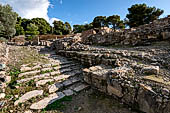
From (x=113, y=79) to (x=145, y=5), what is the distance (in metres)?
24.9

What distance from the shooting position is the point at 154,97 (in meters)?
1.73

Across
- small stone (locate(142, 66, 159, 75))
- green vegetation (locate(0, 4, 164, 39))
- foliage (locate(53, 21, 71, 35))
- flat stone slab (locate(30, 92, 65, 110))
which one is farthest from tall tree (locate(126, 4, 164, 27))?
flat stone slab (locate(30, 92, 65, 110))

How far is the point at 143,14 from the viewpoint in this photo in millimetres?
19594

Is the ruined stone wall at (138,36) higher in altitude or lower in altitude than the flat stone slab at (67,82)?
higher

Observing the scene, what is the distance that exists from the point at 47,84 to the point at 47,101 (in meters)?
0.75

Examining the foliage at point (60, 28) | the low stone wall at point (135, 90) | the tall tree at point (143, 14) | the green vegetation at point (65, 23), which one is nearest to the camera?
the low stone wall at point (135, 90)

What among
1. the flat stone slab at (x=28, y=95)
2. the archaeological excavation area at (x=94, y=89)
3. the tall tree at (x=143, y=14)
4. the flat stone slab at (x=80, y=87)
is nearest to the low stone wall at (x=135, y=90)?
the archaeological excavation area at (x=94, y=89)

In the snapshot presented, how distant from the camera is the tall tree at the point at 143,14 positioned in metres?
19.5

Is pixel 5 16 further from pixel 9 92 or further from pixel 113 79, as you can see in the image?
pixel 113 79

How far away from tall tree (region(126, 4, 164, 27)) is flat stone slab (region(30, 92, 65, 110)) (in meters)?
23.3

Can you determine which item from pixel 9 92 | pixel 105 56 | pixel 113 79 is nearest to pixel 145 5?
pixel 105 56

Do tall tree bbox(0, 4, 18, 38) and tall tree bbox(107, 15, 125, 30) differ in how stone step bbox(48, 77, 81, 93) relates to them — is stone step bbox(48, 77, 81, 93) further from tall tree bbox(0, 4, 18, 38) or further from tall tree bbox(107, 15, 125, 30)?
tall tree bbox(107, 15, 125, 30)

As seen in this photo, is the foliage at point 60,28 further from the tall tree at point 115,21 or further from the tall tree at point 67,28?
the tall tree at point 115,21

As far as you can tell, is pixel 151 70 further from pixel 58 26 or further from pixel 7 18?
pixel 58 26
